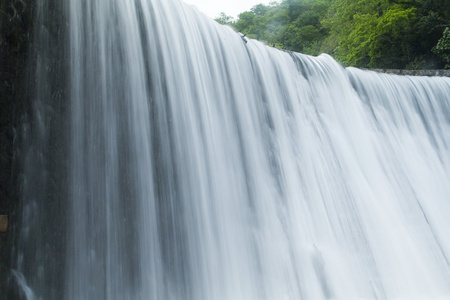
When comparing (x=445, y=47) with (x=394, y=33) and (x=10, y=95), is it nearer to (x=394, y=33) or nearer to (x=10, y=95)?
(x=394, y=33)

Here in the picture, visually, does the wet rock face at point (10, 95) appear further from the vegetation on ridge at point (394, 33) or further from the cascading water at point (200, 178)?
the vegetation on ridge at point (394, 33)

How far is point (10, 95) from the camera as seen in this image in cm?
384

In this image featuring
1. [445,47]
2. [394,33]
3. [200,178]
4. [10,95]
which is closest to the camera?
[10,95]

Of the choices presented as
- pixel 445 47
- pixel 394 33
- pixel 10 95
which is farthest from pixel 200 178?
pixel 394 33

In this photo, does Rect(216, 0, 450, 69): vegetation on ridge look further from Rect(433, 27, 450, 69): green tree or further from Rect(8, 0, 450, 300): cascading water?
Rect(8, 0, 450, 300): cascading water

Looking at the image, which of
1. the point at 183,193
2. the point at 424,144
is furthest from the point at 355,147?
the point at 183,193

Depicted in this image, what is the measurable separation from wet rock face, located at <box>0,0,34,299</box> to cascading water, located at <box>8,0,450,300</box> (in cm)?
12

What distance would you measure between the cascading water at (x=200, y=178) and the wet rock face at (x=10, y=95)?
0.12 m

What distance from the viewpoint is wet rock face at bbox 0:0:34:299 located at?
3.61 m

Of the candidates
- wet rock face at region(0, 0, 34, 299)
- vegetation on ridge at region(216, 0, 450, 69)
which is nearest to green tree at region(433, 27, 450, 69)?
vegetation on ridge at region(216, 0, 450, 69)

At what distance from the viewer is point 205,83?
6145 mm

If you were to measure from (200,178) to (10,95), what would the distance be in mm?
2523

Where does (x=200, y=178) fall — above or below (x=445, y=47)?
below

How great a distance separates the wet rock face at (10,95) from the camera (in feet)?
11.8
